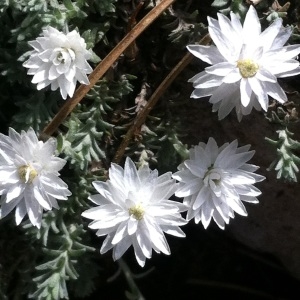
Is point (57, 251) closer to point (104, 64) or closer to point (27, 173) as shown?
point (27, 173)

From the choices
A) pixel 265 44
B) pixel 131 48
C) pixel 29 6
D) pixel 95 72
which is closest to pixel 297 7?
pixel 265 44

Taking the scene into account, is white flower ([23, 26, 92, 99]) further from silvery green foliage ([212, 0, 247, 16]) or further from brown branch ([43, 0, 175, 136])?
silvery green foliage ([212, 0, 247, 16])

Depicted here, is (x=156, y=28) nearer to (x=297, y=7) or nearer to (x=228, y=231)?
(x=297, y=7)

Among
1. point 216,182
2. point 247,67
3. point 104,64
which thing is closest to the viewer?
point 247,67

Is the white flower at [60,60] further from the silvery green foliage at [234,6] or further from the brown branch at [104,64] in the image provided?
the silvery green foliage at [234,6]

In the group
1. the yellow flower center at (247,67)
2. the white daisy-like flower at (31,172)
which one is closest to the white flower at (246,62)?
the yellow flower center at (247,67)

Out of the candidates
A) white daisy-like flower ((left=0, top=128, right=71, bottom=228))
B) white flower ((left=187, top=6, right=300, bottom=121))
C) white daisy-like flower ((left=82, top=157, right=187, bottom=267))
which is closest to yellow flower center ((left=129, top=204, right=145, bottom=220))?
white daisy-like flower ((left=82, top=157, right=187, bottom=267))

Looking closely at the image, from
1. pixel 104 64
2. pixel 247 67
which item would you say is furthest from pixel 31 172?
pixel 247 67
